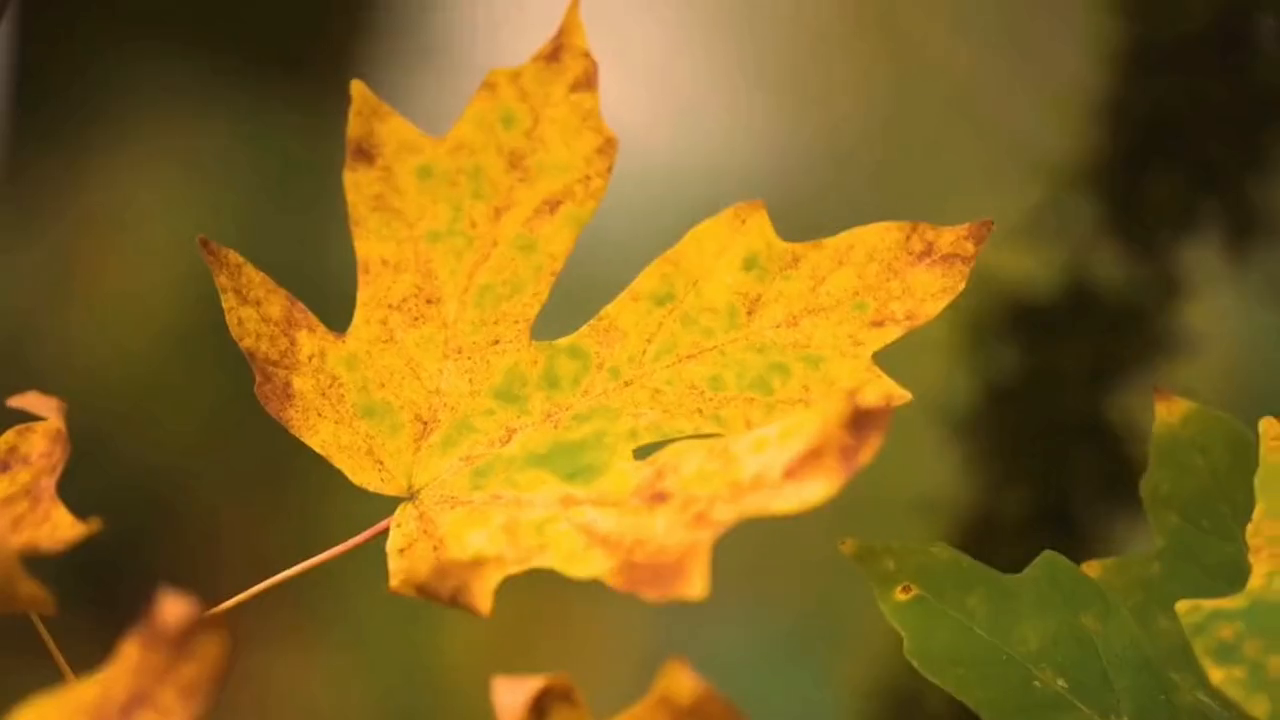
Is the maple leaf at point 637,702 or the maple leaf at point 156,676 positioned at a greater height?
the maple leaf at point 156,676

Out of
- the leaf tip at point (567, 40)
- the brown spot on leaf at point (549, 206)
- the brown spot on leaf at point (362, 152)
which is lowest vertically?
the brown spot on leaf at point (549, 206)

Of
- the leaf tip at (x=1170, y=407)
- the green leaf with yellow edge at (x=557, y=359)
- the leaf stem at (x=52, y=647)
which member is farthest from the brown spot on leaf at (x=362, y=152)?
the leaf tip at (x=1170, y=407)

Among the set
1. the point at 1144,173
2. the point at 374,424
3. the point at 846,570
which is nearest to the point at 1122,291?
the point at 1144,173

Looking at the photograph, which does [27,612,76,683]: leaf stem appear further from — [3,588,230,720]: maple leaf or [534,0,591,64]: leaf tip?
[534,0,591,64]: leaf tip

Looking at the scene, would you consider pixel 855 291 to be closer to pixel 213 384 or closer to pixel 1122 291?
pixel 1122 291

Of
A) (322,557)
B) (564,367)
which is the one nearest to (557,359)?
(564,367)

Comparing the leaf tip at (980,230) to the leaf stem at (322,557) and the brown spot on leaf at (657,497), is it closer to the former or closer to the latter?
the brown spot on leaf at (657,497)
